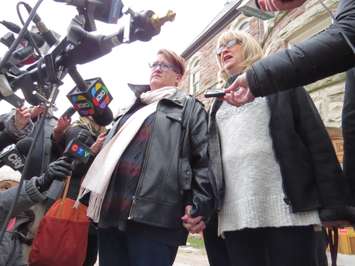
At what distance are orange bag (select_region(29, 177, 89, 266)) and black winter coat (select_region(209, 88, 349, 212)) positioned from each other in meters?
0.97

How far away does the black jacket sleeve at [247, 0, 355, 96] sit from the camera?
3.70 ft

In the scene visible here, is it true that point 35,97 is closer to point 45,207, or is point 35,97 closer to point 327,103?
point 45,207

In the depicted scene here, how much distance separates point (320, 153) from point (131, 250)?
104 cm

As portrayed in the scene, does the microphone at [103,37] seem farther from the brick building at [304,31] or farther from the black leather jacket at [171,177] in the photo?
the brick building at [304,31]

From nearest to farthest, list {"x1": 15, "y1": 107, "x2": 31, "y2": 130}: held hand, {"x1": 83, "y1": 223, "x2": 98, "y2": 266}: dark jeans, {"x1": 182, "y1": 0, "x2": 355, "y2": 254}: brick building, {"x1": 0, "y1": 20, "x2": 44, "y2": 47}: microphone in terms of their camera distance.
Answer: {"x1": 0, "y1": 20, "x2": 44, "y2": 47}: microphone → {"x1": 15, "y1": 107, "x2": 31, "y2": 130}: held hand → {"x1": 83, "y1": 223, "x2": 98, "y2": 266}: dark jeans → {"x1": 182, "y1": 0, "x2": 355, "y2": 254}: brick building

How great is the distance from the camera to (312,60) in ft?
3.72

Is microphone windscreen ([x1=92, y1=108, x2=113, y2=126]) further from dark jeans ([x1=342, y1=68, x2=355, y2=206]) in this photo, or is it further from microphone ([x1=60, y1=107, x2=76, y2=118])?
dark jeans ([x1=342, y1=68, x2=355, y2=206])

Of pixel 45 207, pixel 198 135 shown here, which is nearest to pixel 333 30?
pixel 198 135

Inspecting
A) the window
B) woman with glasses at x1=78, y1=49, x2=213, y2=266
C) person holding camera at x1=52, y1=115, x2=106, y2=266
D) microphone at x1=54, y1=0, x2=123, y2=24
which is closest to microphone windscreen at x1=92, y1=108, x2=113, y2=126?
woman with glasses at x1=78, y1=49, x2=213, y2=266

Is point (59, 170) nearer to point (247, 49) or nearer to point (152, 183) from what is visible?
point (152, 183)

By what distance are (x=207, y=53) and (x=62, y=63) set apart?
40.3 feet

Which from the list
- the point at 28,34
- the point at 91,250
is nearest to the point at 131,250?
the point at 91,250

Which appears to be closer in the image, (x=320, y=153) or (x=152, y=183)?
(x=320, y=153)

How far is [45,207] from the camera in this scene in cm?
228
